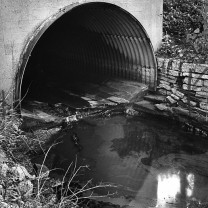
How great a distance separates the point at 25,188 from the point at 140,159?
144 inches

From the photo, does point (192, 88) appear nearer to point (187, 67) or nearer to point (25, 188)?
point (187, 67)

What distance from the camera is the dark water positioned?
6.35 m

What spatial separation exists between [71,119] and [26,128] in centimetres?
150

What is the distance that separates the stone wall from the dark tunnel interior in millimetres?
397

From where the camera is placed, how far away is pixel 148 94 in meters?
10.4

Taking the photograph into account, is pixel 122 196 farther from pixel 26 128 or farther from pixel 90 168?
pixel 26 128

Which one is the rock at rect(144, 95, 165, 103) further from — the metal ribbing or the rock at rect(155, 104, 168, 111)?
the metal ribbing

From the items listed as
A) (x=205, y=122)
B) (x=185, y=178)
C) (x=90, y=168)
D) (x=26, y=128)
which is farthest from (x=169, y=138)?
(x=26, y=128)

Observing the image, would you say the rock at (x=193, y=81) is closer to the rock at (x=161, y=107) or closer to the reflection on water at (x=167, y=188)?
the rock at (x=161, y=107)

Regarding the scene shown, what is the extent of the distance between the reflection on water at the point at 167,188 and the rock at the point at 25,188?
7.97 feet

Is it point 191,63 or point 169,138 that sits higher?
point 191,63

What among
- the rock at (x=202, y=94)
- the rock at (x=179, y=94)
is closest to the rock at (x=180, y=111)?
the rock at (x=179, y=94)

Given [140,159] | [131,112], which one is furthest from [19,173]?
[131,112]

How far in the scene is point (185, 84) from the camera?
30.5ft
